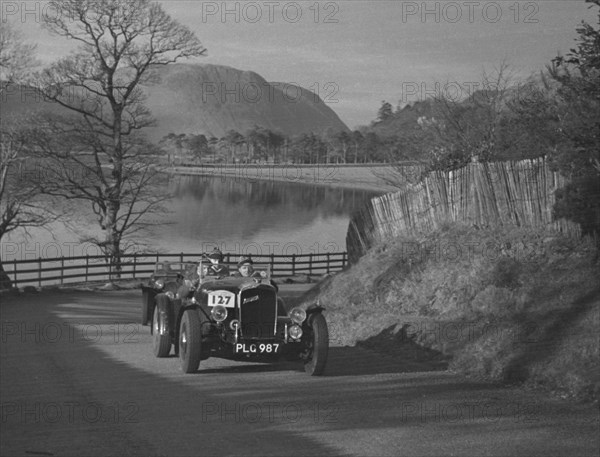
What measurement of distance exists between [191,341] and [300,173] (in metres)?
57.7

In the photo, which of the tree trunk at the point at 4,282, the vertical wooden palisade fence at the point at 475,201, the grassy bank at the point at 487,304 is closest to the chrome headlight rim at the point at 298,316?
the grassy bank at the point at 487,304

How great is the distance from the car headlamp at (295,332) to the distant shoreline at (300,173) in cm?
4795

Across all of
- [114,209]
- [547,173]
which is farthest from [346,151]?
[547,173]

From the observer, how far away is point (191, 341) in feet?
43.6

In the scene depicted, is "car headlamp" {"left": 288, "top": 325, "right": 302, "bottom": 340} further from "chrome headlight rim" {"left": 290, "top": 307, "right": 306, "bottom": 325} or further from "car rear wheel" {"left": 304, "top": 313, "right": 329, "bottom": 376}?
"car rear wheel" {"left": 304, "top": 313, "right": 329, "bottom": 376}

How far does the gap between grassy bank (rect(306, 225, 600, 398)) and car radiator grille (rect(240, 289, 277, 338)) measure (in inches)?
106

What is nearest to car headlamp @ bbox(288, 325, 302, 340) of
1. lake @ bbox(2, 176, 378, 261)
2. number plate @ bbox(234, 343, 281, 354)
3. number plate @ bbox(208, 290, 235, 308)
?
number plate @ bbox(234, 343, 281, 354)

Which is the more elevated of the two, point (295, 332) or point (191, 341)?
point (295, 332)

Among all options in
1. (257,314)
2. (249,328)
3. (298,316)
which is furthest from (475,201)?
(249,328)

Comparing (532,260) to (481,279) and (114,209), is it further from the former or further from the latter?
(114,209)

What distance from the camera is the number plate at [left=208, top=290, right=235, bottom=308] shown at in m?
13.6

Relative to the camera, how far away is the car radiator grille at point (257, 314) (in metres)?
13.5

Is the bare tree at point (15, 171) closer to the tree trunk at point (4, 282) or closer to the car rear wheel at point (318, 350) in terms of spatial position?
the tree trunk at point (4, 282)

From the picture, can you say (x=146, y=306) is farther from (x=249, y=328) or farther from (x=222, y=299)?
(x=249, y=328)
